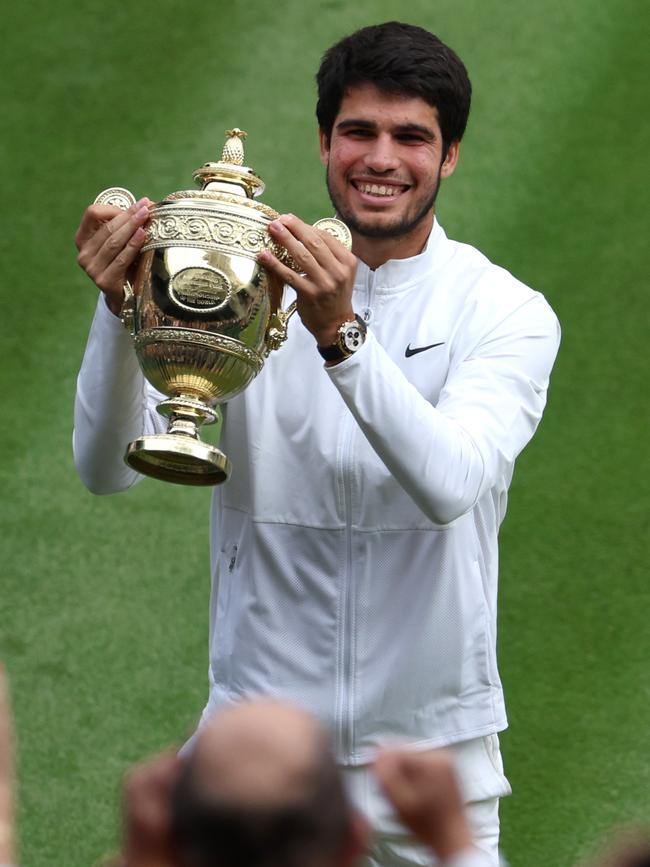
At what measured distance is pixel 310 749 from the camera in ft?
6.69

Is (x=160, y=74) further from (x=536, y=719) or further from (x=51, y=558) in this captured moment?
(x=536, y=719)

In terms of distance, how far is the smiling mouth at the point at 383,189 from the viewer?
13.3 feet

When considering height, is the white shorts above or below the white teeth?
below

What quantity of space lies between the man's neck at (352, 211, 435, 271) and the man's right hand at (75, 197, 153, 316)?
0.60 m

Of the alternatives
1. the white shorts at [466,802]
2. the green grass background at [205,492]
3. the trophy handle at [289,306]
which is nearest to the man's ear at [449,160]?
the trophy handle at [289,306]

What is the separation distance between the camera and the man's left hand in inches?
140

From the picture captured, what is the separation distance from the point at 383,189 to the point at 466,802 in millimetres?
1320

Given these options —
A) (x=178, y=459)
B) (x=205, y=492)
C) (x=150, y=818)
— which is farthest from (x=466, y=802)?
(x=205, y=492)

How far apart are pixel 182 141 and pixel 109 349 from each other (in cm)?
351

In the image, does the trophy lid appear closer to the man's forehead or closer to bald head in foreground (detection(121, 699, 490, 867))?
the man's forehead

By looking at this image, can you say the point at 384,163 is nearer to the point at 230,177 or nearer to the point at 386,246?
the point at 386,246

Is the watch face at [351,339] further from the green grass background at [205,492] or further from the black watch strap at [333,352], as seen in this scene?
the green grass background at [205,492]

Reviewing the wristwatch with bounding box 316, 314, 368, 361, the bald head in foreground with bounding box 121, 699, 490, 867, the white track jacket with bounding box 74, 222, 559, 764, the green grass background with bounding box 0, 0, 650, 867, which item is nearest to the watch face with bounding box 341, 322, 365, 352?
the wristwatch with bounding box 316, 314, 368, 361

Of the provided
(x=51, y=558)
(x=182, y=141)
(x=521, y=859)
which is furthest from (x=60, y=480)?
(x=521, y=859)
